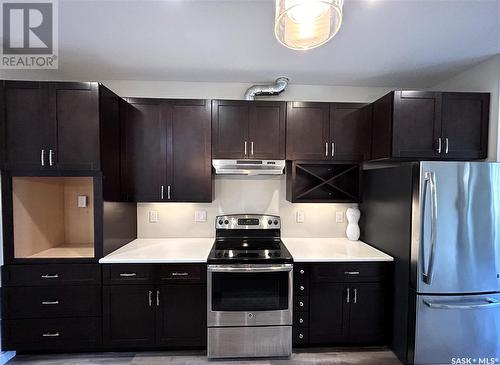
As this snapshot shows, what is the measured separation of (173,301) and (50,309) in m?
1.04

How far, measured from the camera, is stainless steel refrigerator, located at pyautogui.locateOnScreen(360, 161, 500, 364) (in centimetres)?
181

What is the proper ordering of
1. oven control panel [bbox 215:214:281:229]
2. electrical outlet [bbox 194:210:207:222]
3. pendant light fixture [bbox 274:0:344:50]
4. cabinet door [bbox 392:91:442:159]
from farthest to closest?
electrical outlet [bbox 194:210:207:222] → oven control panel [bbox 215:214:281:229] → cabinet door [bbox 392:91:442:159] → pendant light fixture [bbox 274:0:344:50]

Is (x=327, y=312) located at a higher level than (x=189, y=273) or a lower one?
lower

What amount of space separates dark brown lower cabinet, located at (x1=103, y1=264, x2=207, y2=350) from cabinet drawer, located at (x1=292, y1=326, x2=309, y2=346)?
810mm

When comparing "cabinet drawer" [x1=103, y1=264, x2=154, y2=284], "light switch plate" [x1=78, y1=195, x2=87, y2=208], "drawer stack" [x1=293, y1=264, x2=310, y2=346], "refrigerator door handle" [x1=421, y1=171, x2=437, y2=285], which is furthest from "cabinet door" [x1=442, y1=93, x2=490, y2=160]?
"light switch plate" [x1=78, y1=195, x2=87, y2=208]

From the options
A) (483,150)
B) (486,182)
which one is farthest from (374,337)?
(483,150)

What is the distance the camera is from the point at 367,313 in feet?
6.98

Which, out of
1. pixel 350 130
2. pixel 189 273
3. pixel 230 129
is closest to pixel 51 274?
pixel 189 273

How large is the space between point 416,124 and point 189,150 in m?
2.23

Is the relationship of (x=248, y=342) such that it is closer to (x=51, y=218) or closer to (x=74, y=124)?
(x=51, y=218)

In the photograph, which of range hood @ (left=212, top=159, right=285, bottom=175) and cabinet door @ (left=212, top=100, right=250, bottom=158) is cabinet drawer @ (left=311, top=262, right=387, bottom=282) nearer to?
range hood @ (left=212, top=159, right=285, bottom=175)

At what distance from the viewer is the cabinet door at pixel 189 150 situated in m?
2.40

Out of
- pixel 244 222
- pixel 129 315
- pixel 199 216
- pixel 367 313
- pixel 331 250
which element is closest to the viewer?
pixel 129 315

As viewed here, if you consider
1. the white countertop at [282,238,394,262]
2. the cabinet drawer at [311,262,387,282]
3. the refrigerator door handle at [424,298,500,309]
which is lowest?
the refrigerator door handle at [424,298,500,309]
